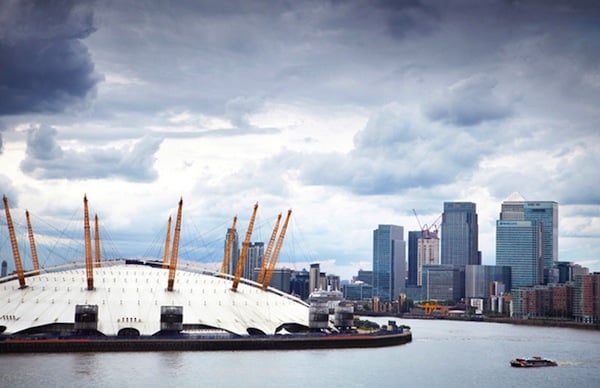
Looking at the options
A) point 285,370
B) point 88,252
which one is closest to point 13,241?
point 88,252

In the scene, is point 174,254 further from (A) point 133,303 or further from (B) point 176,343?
(B) point 176,343

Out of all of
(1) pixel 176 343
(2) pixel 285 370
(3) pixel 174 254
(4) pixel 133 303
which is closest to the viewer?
(2) pixel 285 370

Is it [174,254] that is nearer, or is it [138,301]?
[138,301]

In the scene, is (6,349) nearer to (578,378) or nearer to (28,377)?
(28,377)

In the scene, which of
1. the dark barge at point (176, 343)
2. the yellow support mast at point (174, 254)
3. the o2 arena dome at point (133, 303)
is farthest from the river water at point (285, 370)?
the yellow support mast at point (174, 254)

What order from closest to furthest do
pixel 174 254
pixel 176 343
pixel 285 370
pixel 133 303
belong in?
1. pixel 285 370
2. pixel 176 343
3. pixel 133 303
4. pixel 174 254

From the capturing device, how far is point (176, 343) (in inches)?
3984

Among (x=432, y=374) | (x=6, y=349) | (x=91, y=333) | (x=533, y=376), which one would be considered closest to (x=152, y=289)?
(x=91, y=333)

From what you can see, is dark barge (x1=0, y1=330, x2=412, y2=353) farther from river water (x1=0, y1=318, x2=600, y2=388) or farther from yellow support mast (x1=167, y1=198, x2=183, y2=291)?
yellow support mast (x1=167, y1=198, x2=183, y2=291)

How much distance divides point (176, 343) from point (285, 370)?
1661 cm

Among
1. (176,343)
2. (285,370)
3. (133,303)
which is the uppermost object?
(133,303)

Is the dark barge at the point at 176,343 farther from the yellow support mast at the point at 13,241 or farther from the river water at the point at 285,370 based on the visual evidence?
the yellow support mast at the point at 13,241

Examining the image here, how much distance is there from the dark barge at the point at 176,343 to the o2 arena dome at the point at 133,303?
6.31ft

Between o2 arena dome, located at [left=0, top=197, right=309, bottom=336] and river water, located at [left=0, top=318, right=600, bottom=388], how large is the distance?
5929 mm
